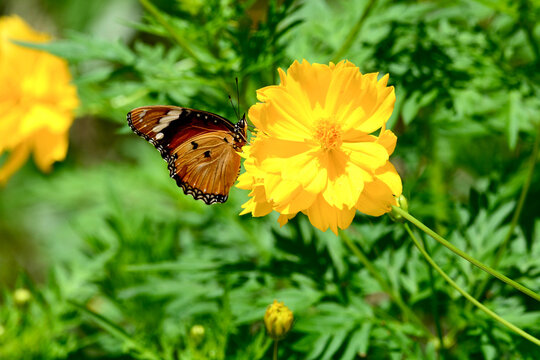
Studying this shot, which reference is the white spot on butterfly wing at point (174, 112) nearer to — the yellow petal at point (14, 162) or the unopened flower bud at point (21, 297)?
the unopened flower bud at point (21, 297)

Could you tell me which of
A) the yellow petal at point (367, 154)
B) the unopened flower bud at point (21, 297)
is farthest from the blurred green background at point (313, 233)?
the yellow petal at point (367, 154)

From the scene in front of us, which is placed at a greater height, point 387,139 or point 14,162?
point 387,139

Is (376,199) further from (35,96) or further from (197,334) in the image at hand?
(35,96)

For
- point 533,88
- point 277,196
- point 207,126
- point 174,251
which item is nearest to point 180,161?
point 207,126

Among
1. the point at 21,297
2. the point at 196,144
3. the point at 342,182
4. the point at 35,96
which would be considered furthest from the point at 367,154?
the point at 35,96

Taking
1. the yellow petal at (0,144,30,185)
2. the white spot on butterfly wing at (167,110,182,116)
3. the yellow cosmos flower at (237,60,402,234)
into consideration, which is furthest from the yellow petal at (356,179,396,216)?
the yellow petal at (0,144,30,185)

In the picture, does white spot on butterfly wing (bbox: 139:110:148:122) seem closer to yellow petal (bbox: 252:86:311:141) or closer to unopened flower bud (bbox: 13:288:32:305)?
yellow petal (bbox: 252:86:311:141)

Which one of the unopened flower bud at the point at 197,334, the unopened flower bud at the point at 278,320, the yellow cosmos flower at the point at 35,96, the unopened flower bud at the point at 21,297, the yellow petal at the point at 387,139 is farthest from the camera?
the yellow cosmos flower at the point at 35,96
